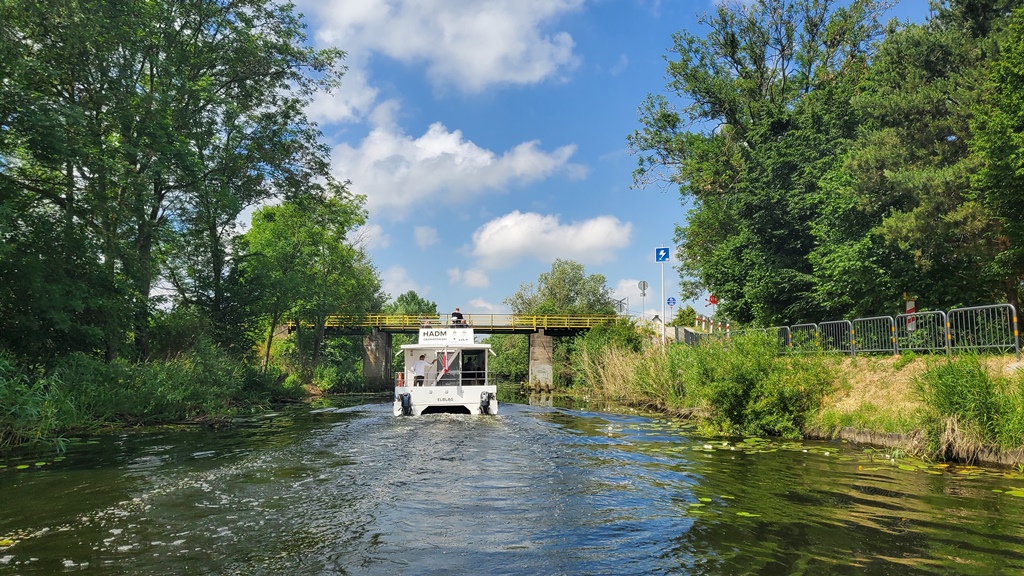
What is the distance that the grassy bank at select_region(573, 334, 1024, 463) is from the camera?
1062cm

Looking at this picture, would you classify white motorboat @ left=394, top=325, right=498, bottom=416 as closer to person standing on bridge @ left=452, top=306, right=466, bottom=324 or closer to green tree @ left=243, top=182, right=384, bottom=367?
person standing on bridge @ left=452, top=306, right=466, bottom=324

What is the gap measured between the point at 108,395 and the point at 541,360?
39275 mm

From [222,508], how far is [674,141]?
112ft

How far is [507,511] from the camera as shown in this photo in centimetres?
786

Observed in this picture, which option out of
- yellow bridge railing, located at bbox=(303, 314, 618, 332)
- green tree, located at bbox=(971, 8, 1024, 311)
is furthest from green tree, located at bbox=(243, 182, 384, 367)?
green tree, located at bbox=(971, 8, 1024, 311)

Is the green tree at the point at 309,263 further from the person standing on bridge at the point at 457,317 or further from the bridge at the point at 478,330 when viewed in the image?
the person standing on bridge at the point at 457,317

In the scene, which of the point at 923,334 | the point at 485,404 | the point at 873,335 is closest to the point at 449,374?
the point at 485,404

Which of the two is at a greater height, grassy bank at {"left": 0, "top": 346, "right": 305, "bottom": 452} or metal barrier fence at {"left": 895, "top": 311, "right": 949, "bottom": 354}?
metal barrier fence at {"left": 895, "top": 311, "right": 949, "bottom": 354}

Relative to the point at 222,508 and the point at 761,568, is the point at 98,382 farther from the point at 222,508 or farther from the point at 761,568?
the point at 761,568

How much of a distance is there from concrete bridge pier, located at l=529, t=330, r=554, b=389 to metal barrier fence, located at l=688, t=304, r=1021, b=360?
34.5 metres

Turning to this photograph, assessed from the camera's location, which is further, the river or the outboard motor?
the outboard motor

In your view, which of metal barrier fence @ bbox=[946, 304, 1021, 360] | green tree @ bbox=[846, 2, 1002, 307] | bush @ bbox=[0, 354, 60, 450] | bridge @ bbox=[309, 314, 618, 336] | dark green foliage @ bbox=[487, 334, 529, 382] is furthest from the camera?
dark green foliage @ bbox=[487, 334, 529, 382]

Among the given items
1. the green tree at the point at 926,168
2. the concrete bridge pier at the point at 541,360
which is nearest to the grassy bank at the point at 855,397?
the green tree at the point at 926,168

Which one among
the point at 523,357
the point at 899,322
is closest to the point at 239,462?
the point at 899,322
